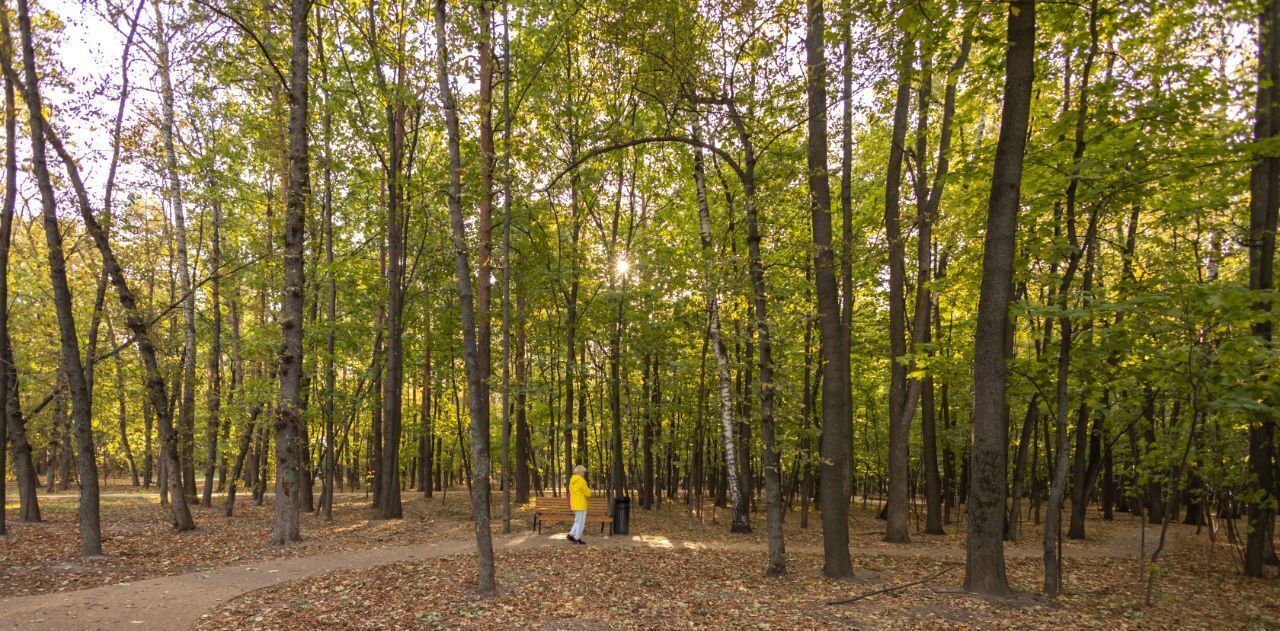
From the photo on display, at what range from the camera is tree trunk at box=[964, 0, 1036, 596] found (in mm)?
7508

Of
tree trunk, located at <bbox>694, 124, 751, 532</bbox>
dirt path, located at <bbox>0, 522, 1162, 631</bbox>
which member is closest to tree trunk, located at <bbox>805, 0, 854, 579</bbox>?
tree trunk, located at <bbox>694, 124, 751, 532</bbox>

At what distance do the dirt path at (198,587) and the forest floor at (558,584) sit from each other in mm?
38

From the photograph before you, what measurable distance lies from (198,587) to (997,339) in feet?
37.9

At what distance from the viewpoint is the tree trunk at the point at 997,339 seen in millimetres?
7508

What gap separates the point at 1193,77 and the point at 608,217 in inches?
662

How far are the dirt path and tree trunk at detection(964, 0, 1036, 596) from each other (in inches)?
183

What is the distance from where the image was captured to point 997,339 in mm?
7590

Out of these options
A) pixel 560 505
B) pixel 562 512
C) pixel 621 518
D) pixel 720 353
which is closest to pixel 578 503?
pixel 562 512

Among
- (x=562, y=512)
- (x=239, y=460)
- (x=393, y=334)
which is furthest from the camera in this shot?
(x=239, y=460)

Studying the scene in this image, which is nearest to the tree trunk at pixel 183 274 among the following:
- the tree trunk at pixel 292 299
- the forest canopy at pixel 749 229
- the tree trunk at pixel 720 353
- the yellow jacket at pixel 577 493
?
the forest canopy at pixel 749 229

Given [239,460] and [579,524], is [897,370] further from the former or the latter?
[239,460]

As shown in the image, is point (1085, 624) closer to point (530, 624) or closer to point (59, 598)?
point (530, 624)

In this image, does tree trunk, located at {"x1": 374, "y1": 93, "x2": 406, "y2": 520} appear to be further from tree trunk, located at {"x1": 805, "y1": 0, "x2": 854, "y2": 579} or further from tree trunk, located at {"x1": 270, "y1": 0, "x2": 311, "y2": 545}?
tree trunk, located at {"x1": 805, "y1": 0, "x2": 854, "y2": 579}

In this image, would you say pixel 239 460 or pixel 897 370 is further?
pixel 239 460
